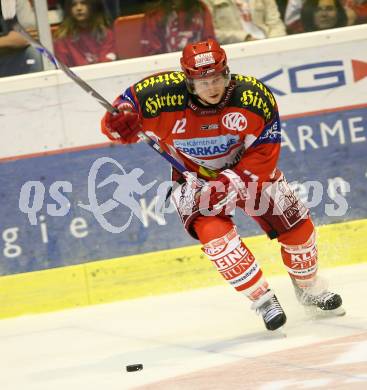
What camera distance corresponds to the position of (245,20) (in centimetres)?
641

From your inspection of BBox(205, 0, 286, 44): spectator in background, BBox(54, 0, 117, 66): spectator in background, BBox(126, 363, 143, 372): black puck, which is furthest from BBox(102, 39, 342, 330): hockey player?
BBox(205, 0, 286, 44): spectator in background

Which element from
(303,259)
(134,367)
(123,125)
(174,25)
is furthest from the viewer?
(174,25)

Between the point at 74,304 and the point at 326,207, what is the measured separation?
1.60 m

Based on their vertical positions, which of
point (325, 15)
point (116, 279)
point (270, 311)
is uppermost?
point (325, 15)

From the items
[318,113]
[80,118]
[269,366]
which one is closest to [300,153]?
[318,113]

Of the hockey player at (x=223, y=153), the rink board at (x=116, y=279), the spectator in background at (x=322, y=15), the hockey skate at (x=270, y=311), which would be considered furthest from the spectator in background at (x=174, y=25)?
the hockey skate at (x=270, y=311)

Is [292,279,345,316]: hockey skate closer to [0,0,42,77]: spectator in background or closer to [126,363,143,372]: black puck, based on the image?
[126,363,143,372]: black puck

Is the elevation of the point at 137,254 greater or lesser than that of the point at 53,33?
lesser

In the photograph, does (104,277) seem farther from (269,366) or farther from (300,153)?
(269,366)

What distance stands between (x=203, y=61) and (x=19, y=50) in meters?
1.90

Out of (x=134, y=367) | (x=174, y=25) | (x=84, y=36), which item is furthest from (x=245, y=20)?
(x=134, y=367)

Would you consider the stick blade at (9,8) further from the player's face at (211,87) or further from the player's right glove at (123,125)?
the player's face at (211,87)

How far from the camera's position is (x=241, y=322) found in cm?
534

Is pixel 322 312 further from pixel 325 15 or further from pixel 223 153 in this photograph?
pixel 325 15
